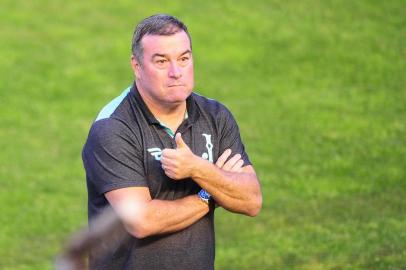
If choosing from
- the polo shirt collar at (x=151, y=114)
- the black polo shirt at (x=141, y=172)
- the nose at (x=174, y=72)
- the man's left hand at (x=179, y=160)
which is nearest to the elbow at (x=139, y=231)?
the black polo shirt at (x=141, y=172)

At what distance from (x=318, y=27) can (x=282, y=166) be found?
5.23 metres

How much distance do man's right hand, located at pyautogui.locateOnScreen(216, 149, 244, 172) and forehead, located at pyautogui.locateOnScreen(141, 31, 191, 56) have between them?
68cm

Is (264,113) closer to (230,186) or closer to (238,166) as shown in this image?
(238,166)

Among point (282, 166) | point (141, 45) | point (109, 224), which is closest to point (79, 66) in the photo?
point (282, 166)

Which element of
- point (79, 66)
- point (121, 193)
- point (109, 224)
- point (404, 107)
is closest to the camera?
point (109, 224)

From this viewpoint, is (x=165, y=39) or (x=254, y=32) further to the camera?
(x=254, y=32)

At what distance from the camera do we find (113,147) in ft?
19.0

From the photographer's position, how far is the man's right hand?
19.8ft

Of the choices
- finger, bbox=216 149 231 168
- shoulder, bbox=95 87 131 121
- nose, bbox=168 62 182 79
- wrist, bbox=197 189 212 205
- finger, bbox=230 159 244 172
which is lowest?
wrist, bbox=197 189 212 205

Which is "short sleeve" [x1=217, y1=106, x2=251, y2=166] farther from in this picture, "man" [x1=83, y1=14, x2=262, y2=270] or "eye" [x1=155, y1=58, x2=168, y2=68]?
"eye" [x1=155, y1=58, x2=168, y2=68]

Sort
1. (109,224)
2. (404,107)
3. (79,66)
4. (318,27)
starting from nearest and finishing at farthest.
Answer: (109,224)
(404,107)
(79,66)
(318,27)

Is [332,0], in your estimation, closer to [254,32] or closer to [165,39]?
[254,32]

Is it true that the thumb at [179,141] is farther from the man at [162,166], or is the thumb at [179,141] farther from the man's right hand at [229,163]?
the man's right hand at [229,163]

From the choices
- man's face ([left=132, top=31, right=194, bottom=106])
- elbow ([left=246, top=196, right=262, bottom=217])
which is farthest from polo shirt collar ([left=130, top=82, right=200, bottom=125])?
elbow ([left=246, top=196, right=262, bottom=217])
